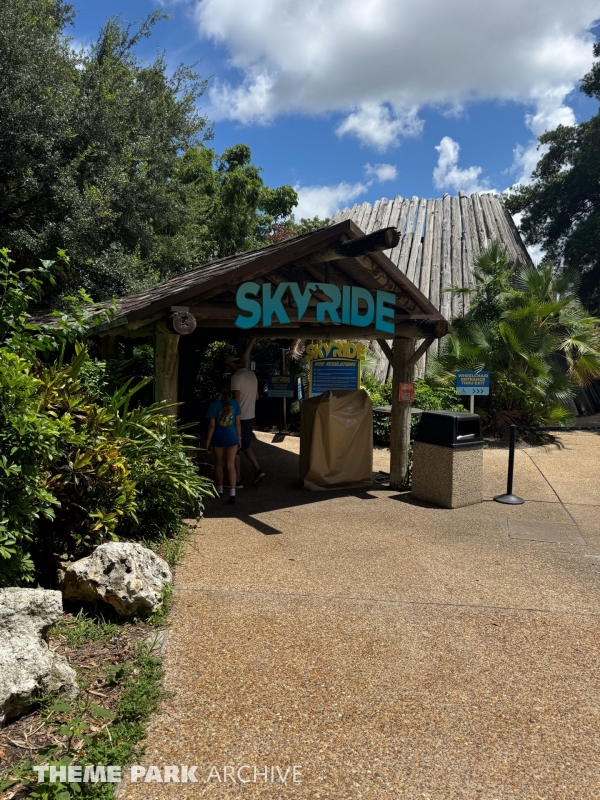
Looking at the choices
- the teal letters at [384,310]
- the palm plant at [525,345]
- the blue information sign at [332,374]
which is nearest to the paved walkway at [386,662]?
the teal letters at [384,310]

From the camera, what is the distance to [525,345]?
12828 mm

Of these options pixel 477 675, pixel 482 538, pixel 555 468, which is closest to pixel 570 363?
pixel 555 468

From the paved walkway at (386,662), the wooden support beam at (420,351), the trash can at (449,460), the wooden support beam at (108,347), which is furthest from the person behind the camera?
the wooden support beam at (420,351)

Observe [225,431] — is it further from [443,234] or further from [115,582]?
[443,234]

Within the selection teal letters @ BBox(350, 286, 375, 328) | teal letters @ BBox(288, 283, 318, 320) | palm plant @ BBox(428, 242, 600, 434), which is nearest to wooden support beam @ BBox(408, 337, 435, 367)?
teal letters @ BBox(350, 286, 375, 328)

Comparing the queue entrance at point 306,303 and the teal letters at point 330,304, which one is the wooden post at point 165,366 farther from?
the teal letters at point 330,304

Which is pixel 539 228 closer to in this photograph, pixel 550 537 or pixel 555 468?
pixel 555 468

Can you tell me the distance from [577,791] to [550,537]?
4.02 m

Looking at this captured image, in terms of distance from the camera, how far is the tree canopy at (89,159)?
38.9 ft

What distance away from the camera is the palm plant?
1283 cm

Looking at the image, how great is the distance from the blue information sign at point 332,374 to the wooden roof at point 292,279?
3241 mm

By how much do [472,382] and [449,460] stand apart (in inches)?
67.6

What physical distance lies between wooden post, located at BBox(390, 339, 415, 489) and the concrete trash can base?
75 cm

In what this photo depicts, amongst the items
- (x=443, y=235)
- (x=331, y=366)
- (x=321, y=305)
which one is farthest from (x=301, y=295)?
(x=443, y=235)
